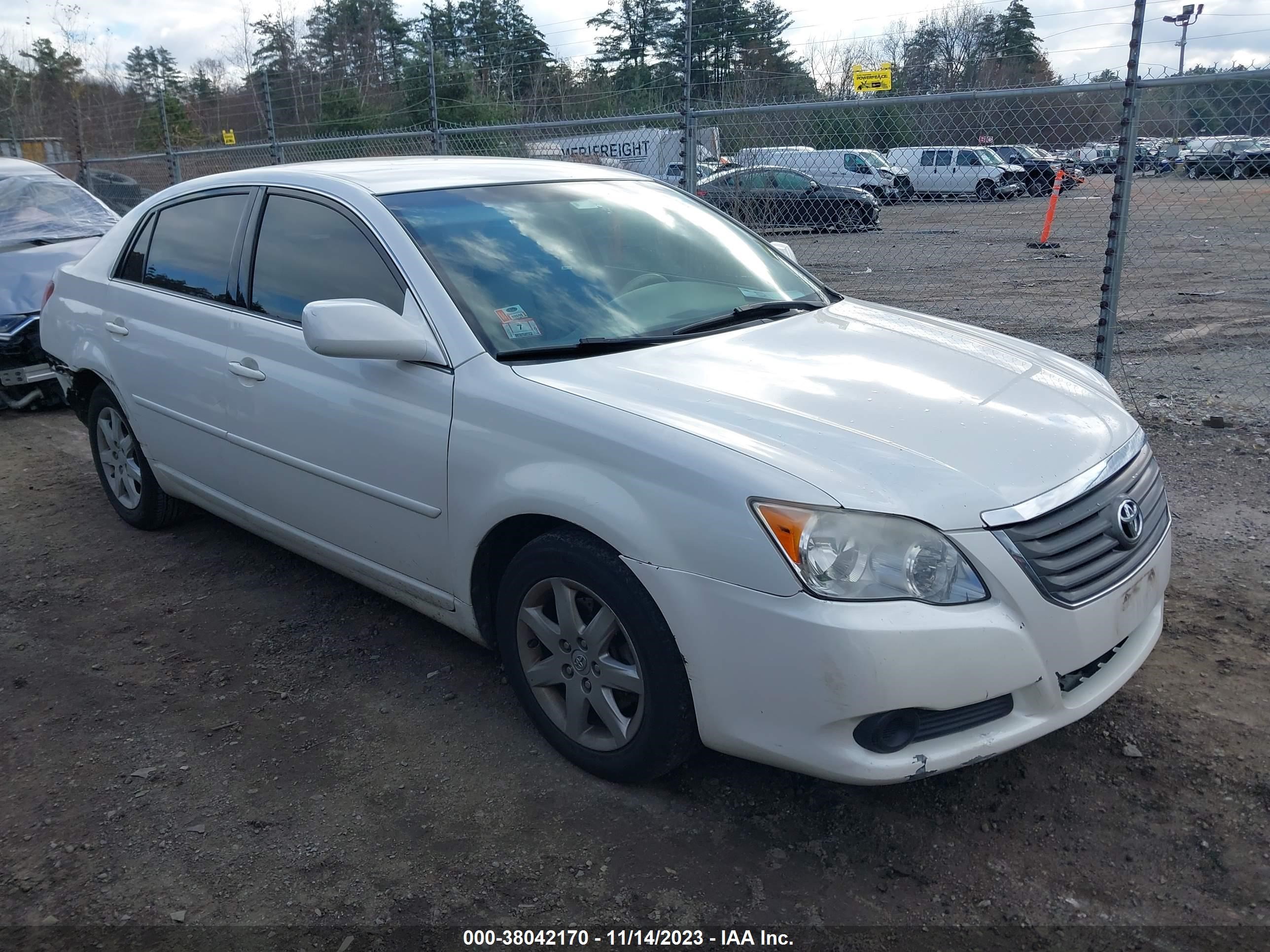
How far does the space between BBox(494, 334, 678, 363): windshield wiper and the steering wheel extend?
0.94ft

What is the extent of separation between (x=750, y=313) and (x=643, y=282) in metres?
0.39

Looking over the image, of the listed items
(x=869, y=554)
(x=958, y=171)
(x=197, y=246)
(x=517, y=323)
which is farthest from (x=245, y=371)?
(x=958, y=171)

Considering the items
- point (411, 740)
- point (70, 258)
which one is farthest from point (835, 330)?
point (70, 258)

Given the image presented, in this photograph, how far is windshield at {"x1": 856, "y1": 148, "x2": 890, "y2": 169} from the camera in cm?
858

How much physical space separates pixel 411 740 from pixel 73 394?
123 inches

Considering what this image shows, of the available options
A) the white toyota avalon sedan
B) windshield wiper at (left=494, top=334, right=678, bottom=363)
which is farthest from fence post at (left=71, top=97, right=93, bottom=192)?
windshield wiper at (left=494, top=334, right=678, bottom=363)

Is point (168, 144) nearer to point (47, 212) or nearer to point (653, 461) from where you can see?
point (47, 212)

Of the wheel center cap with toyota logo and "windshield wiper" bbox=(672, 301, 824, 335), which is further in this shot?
"windshield wiper" bbox=(672, 301, 824, 335)

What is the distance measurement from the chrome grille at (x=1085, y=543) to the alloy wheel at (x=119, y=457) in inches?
159

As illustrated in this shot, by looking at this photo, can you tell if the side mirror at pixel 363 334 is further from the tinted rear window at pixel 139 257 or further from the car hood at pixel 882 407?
the tinted rear window at pixel 139 257

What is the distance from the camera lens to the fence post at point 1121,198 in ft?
17.7

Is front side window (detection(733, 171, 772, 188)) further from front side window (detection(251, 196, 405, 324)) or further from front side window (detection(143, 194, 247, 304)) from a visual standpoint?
front side window (detection(251, 196, 405, 324))

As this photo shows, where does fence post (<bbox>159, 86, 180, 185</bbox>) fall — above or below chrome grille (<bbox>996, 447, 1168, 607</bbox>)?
above

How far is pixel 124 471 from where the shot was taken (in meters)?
4.98
